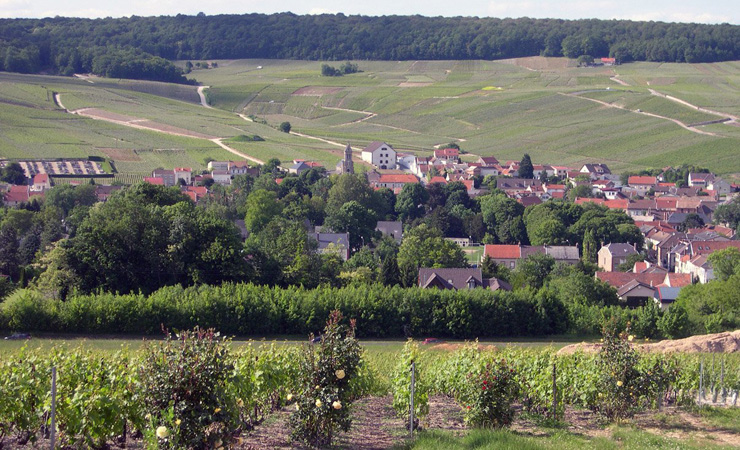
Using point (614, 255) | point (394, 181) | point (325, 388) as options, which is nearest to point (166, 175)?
point (394, 181)

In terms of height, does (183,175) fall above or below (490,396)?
below

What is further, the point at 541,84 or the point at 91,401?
the point at 541,84

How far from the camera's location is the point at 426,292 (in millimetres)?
32375

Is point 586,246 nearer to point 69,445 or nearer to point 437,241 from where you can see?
point 437,241

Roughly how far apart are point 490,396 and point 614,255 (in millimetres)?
50726

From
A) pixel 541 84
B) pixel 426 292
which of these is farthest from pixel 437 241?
pixel 541 84

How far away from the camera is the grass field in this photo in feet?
360

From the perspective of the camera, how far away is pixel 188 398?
34.6ft

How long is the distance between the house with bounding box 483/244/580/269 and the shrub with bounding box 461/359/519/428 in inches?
1855

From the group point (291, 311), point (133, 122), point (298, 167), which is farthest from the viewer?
point (133, 122)

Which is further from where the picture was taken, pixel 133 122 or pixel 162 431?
pixel 133 122

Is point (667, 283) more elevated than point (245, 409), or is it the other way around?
point (245, 409)

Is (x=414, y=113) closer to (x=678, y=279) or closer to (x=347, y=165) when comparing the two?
(x=347, y=165)

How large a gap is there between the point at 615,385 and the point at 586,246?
53003 mm
